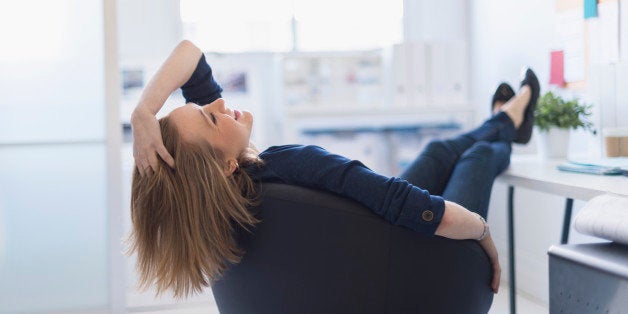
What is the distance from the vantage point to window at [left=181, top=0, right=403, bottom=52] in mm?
4211

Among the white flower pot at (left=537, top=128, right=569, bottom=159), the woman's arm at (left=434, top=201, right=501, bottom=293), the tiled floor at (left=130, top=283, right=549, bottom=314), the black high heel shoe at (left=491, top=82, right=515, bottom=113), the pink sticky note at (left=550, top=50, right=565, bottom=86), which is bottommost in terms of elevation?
the tiled floor at (left=130, top=283, right=549, bottom=314)

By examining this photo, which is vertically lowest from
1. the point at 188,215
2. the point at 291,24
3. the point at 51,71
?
the point at 188,215

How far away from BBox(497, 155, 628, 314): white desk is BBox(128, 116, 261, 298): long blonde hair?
26.0 inches

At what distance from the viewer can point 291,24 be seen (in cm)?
431

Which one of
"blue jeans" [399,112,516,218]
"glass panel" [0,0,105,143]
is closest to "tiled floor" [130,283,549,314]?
"glass panel" [0,0,105,143]

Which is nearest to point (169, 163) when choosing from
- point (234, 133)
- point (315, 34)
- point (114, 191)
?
point (234, 133)

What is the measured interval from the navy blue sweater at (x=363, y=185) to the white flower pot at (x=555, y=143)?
1119 mm

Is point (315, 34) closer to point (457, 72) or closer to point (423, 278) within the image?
point (457, 72)

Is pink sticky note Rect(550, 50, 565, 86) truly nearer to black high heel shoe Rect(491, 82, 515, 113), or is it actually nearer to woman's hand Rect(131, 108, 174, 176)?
black high heel shoe Rect(491, 82, 515, 113)

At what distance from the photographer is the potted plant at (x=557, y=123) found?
2.32 metres

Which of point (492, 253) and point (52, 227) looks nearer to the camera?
point (492, 253)

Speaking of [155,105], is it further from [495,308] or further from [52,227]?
[495,308]

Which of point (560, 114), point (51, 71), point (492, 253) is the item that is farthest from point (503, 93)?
point (51, 71)

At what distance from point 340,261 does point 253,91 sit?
2720 millimetres
